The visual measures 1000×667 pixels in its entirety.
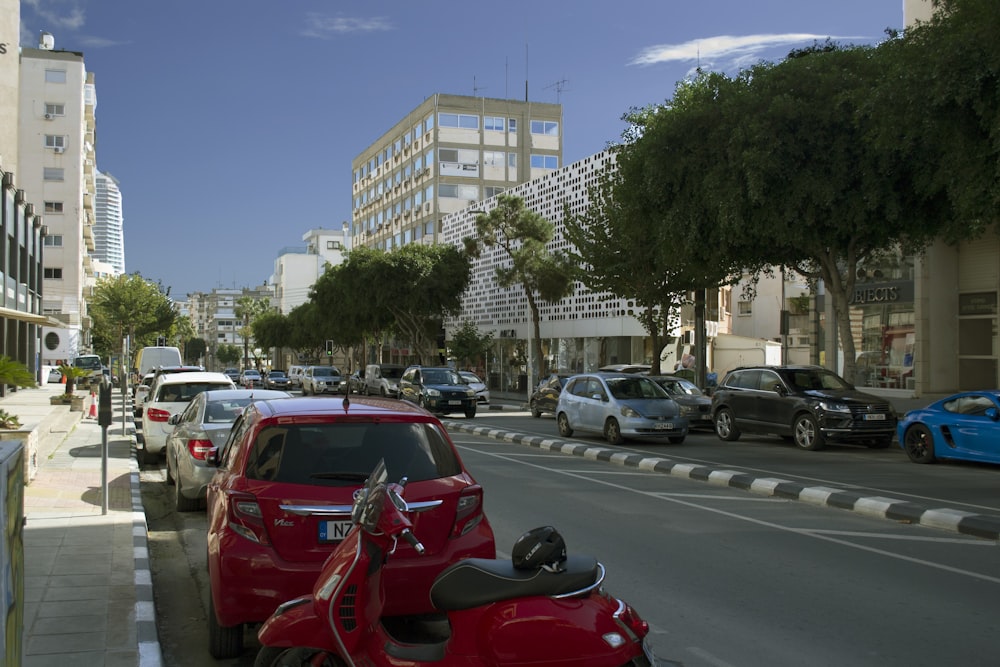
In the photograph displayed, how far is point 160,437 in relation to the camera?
49.3 ft

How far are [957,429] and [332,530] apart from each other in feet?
41.0

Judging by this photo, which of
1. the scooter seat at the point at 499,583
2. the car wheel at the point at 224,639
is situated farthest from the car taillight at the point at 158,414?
the scooter seat at the point at 499,583

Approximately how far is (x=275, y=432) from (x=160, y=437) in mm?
10757

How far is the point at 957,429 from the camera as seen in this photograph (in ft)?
46.4

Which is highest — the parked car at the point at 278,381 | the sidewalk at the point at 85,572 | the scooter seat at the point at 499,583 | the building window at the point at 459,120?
the building window at the point at 459,120

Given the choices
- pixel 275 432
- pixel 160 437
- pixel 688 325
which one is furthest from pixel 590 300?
pixel 275 432

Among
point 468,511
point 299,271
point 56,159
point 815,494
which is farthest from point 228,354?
point 468,511

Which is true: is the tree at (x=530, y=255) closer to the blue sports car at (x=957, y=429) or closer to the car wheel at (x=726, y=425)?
the car wheel at (x=726, y=425)

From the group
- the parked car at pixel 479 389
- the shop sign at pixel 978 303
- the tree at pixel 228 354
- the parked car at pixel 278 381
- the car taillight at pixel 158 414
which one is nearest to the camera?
the car taillight at pixel 158 414

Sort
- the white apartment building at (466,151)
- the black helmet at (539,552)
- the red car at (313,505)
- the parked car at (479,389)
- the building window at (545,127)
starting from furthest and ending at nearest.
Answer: the building window at (545,127), the white apartment building at (466,151), the parked car at (479,389), the red car at (313,505), the black helmet at (539,552)

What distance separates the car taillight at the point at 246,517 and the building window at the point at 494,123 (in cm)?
6761

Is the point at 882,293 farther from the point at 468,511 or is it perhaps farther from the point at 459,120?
the point at 459,120

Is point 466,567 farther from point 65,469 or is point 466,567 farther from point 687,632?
point 65,469

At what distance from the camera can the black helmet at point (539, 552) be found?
3559mm
